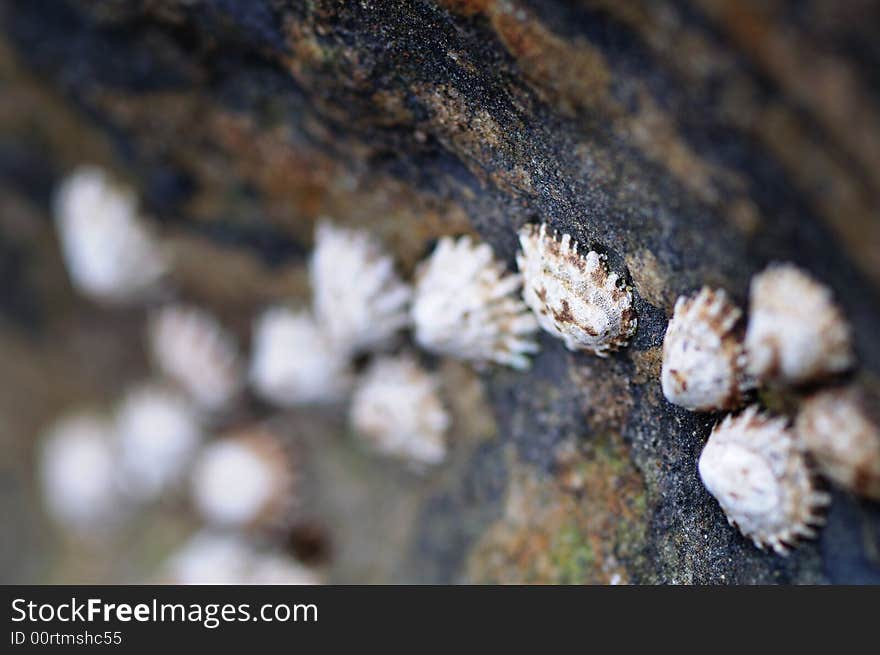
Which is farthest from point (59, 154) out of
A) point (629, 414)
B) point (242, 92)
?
point (629, 414)

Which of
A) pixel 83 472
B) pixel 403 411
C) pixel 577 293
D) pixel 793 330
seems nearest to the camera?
pixel 577 293

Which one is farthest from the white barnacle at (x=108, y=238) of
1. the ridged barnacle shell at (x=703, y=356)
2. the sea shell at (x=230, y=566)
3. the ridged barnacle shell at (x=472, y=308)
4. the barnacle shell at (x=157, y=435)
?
the ridged barnacle shell at (x=703, y=356)

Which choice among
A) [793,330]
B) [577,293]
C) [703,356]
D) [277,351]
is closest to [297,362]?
[277,351]

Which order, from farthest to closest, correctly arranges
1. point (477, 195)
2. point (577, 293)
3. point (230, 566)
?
1. point (230, 566)
2. point (477, 195)
3. point (577, 293)

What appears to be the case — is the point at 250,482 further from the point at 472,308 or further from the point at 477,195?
the point at 477,195

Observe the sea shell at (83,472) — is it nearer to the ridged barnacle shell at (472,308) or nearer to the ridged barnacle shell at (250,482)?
the ridged barnacle shell at (250,482)

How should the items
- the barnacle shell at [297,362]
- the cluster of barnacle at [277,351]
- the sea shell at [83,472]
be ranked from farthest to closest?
1. the sea shell at [83,472]
2. the barnacle shell at [297,362]
3. the cluster of barnacle at [277,351]

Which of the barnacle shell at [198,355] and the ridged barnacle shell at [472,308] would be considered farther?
the barnacle shell at [198,355]
